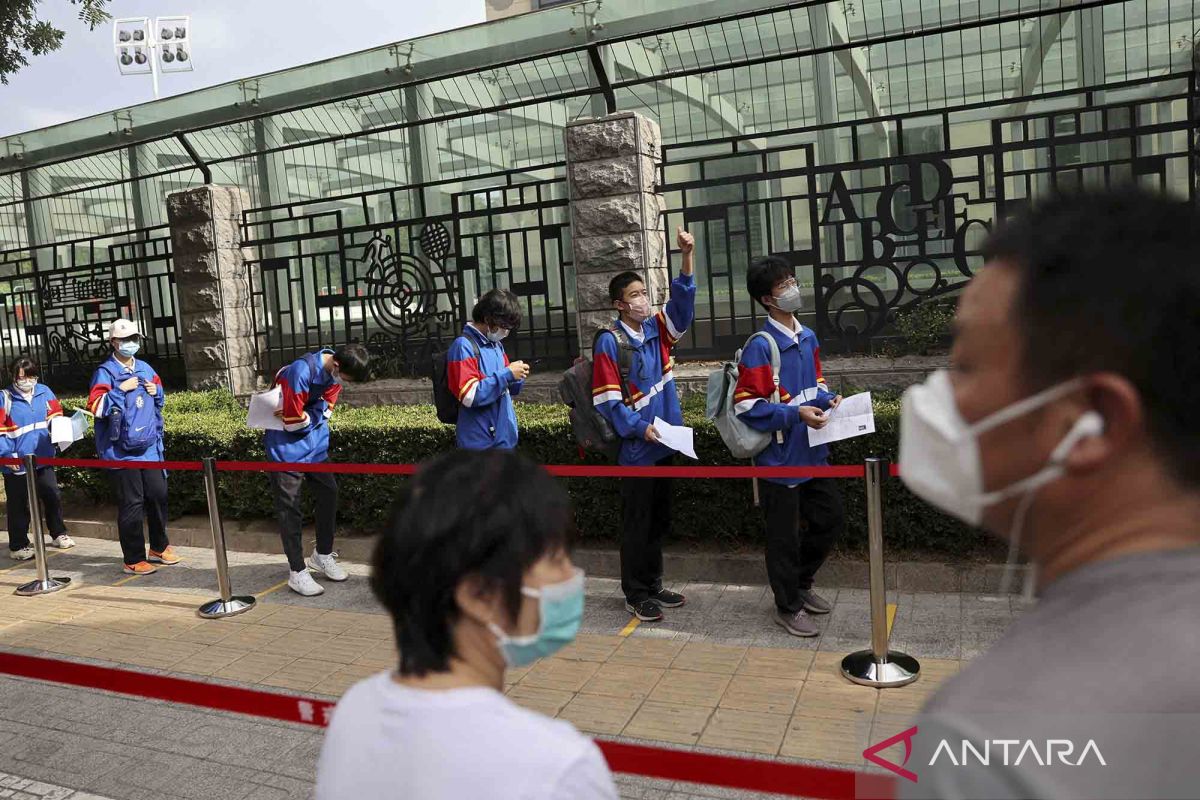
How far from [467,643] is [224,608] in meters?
5.39

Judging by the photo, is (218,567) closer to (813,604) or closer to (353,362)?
(353,362)

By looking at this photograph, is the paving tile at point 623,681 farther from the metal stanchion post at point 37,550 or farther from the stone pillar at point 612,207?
the metal stanchion post at point 37,550

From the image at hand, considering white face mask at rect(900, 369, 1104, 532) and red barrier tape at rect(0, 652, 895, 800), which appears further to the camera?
red barrier tape at rect(0, 652, 895, 800)

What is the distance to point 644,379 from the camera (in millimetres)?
5363

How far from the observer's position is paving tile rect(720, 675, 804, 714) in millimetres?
4309

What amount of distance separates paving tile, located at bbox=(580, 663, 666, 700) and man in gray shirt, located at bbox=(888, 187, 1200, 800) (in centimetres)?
372

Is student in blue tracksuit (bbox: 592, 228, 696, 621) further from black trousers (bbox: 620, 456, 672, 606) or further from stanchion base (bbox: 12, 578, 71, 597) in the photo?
stanchion base (bbox: 12, 578, 71, 597)

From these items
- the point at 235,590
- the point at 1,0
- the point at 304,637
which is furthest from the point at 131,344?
the point at 1,0

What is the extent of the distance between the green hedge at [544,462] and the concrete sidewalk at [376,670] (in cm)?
37

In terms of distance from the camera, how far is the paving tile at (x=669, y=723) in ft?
13.4

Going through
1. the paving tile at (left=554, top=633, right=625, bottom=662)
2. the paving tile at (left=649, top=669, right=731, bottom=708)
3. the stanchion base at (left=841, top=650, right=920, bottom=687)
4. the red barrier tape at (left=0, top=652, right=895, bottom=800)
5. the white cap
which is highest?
the white cap

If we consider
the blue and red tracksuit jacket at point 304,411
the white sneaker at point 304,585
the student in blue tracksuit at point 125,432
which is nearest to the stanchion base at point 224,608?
the white sneaker at point 304,585

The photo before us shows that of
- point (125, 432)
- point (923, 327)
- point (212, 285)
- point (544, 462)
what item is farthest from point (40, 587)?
point (923, 327)

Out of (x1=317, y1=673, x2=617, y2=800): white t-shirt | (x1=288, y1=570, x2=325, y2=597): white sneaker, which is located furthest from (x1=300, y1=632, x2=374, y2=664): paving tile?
(x1=317, y1=673, x2=617, y2=800): white t-shirt
